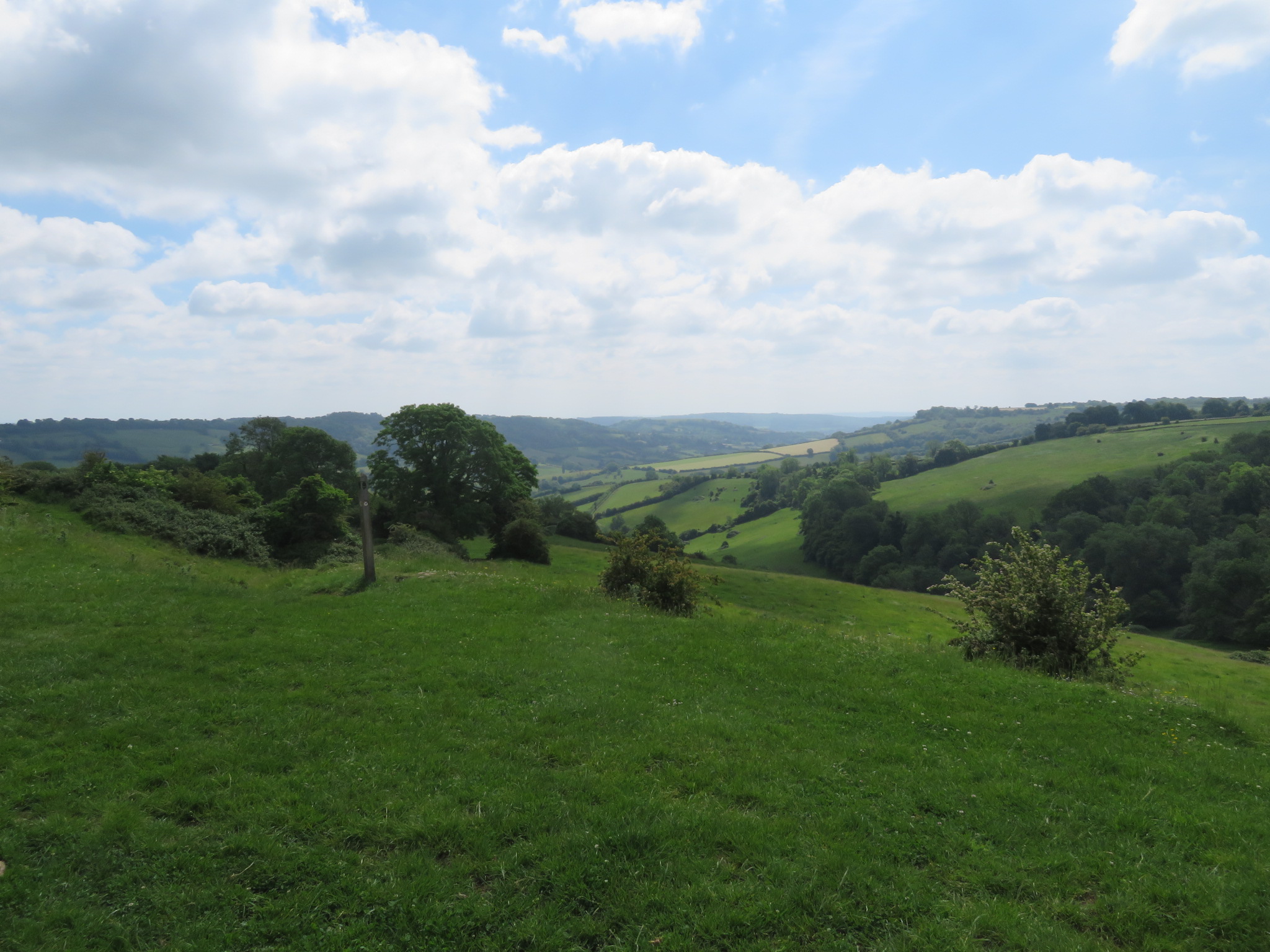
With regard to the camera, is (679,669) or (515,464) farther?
(515,464)

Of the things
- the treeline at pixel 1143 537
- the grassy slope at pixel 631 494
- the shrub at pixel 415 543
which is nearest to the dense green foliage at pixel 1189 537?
the treeline at pixel 1143 537

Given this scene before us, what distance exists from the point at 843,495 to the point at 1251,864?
108m

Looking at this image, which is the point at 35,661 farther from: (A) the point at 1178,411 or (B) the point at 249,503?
(A) the point at 1178,411

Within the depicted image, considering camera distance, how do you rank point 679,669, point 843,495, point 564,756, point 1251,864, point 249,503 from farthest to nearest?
point 843,495 < point 249,503 < point 679,669 < point 564,756 < point 1251,864

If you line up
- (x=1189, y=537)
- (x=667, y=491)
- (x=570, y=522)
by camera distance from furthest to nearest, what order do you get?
(x=667, y=491)
(x=1189, y=537)
(x=570, y=522)

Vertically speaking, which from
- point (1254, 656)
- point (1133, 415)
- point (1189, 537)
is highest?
point (1133, 415)

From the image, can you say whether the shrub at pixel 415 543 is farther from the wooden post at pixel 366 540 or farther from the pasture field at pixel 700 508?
the pasture field at pixel 700 508

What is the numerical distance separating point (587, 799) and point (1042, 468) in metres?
136

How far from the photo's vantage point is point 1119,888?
240 inches

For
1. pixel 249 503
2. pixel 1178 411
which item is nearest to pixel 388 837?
pixel 249 503

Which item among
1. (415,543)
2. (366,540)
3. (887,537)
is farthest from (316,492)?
(887,537)

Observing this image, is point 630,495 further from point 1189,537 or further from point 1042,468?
point 1189,537

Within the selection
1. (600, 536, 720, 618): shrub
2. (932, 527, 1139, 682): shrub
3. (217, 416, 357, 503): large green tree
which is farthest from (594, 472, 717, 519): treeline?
(932, 527, 1139, 682): shrub

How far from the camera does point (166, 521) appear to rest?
26.9 meters
